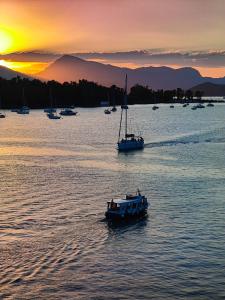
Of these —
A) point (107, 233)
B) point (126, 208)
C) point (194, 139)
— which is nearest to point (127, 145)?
point (194, 139)

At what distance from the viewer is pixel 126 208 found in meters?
61.3

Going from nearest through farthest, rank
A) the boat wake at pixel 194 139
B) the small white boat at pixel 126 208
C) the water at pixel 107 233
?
Answer: the water at pixel 107 233 → the small white boat at pixel 126 208 → the boat wake at pixel 194 139

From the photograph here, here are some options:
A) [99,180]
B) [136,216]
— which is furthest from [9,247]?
[99,180]

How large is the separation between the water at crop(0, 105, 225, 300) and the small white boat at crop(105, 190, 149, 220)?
4.24 ft

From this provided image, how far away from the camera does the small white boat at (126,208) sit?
6041 centimetres

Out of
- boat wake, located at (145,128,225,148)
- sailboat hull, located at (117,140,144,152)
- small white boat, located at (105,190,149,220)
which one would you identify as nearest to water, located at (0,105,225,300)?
small white boat, located at (105,190,149,220)

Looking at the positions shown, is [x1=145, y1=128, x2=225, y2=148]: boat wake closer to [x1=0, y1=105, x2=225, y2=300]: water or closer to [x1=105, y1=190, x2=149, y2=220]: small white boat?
[x1=0, y1=105, x2=225, y2=300]: water

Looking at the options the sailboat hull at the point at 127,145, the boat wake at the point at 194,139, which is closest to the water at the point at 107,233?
the sailboat hull at the point at 127,145

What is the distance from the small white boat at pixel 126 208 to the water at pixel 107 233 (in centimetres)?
129

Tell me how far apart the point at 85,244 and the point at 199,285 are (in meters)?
13.6

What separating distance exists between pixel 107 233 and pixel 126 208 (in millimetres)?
6321

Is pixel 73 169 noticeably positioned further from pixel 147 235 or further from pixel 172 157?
pixel 147 235

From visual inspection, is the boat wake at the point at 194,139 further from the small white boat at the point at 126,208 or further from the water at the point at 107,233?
the small white boat at the point at 126,208

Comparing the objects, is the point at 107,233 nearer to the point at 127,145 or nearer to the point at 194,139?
the point at 127,145
